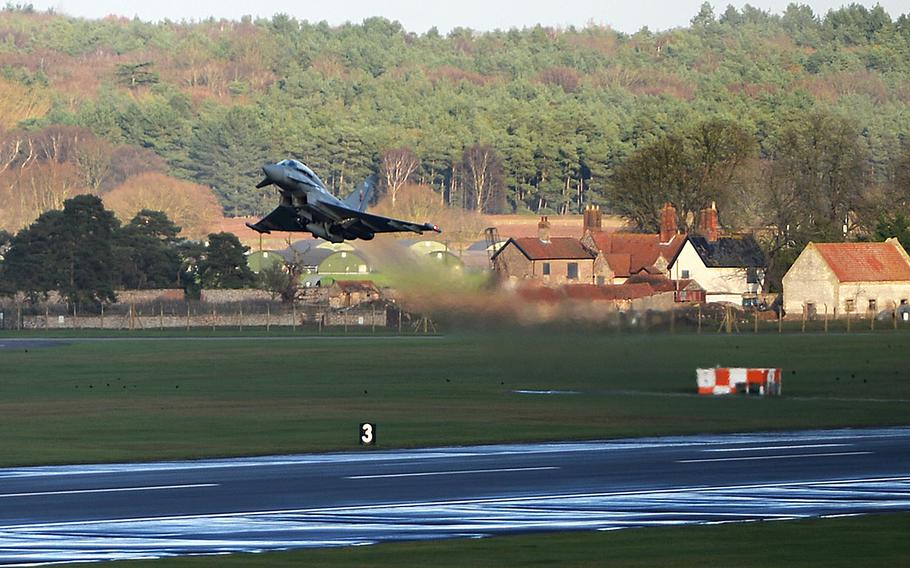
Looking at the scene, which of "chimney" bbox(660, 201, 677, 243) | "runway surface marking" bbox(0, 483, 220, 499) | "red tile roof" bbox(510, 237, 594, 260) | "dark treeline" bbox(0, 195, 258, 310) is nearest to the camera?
"runway surface marking" bbox(0, 483, 220, 499)

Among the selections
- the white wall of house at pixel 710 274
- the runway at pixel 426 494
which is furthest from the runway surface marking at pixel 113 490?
the white wall of house at pixel 710 274

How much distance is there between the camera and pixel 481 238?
596 ft

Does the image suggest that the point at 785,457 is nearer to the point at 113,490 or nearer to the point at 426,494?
the point at 426,494

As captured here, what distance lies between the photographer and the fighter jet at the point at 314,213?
200ft

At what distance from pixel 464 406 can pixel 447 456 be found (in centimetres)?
1998

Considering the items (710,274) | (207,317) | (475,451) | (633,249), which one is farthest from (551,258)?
(475,451)

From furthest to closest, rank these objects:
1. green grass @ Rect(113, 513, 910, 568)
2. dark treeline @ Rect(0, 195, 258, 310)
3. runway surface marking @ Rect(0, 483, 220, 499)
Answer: dark treeline @ Rect(0, 195, 258, 310), runway surface marking @ Rect(0, 483, 220, 499), green grass @ Rect(113, 513, 910, 568)

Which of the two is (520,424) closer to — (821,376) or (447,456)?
(447,456)

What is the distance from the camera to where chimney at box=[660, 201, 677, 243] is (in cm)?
17531

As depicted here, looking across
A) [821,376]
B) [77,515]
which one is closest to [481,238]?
[821,376]

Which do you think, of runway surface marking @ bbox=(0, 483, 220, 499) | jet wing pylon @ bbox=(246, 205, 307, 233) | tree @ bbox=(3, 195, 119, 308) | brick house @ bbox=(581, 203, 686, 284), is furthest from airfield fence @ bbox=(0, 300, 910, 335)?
runway surface marking @ bbox=(0, 483, 220, 499)

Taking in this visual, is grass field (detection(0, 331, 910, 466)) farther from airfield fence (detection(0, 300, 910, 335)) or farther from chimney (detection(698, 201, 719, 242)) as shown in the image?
chimney (detection(698, 201, 719, 242))

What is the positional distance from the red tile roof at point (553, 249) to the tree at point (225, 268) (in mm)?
25582

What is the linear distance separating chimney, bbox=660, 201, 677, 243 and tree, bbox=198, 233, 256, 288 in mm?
41619
